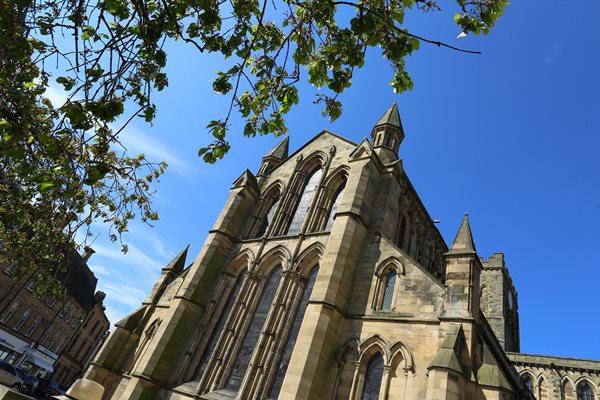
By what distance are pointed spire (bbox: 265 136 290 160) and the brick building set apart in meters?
16.1

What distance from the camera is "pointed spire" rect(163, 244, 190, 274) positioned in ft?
67.8

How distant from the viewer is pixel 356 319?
1204 cm

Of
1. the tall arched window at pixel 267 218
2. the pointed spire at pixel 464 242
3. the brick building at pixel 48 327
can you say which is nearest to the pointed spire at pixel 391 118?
the tall arched window at pixel 267 218

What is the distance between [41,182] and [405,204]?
16.3 metres

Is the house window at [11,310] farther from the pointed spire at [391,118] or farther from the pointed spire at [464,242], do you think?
the pointed spire at [464,242]

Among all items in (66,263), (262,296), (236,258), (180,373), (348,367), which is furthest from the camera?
(236,258)

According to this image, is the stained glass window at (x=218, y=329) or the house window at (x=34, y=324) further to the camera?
the house window at (x=34, y=324)

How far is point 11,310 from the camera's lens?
3378 centimetres

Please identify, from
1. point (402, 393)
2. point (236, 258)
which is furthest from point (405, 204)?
point (402, 393)

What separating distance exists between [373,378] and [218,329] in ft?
24.3

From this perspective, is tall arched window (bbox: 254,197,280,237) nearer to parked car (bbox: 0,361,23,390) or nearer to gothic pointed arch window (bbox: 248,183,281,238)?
gothic pointed arch window (bbox: 248,183,281,238)

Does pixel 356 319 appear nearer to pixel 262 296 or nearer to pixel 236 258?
pixel 262 296

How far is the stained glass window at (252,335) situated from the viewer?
Result: 13.2 metres

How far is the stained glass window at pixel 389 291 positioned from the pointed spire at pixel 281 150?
12029 mm
